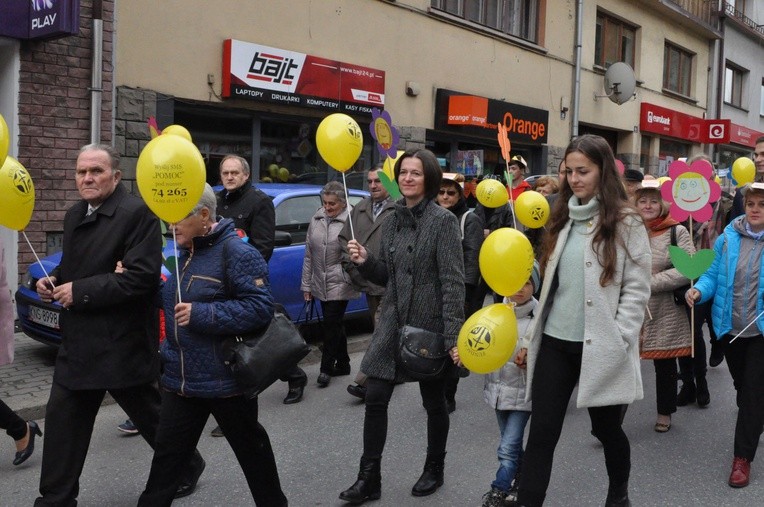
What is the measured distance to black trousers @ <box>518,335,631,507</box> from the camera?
11.1 ft

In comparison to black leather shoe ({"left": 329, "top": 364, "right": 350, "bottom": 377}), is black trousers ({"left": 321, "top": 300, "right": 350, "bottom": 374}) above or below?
above

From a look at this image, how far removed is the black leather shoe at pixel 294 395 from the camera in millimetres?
5938

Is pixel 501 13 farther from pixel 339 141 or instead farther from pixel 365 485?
pixel 365 485

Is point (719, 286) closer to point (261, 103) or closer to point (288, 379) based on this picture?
point (288, 379)

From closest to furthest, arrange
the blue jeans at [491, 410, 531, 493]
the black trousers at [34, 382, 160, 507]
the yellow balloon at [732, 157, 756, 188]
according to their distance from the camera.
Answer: the black trousers at [34, 382, 160, 507] < the blue jeans at [491, 410, 531, 493] < the yellow balloon at [732, 157, 756, 188]

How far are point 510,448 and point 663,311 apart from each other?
204 cm

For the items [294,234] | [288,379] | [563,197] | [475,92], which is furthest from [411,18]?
[563,197]

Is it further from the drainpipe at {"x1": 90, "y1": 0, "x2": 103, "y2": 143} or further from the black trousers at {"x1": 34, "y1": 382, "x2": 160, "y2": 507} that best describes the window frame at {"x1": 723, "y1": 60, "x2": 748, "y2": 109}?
the black trousers at {"x1": 34, "y1": 382, "x2": 160, "y2": 507}

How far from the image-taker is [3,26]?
758 cm

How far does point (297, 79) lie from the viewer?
1070 cm

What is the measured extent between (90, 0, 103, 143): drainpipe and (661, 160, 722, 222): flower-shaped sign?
6.09 metres

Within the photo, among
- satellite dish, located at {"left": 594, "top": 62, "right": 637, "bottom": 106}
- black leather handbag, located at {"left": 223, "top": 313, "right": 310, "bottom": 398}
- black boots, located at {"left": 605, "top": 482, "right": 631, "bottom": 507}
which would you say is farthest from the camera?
satellite dish, located at {"left": 594, "top": 62, "right": 637, "bottom": 106}

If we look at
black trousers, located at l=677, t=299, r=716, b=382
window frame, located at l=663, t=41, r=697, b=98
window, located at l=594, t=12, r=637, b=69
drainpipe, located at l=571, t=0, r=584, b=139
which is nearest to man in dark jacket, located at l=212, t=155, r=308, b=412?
black trousers, located at l=677, t=299, r=716, b=382

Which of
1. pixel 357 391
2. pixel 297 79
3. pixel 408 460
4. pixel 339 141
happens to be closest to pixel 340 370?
pixel 357 391
